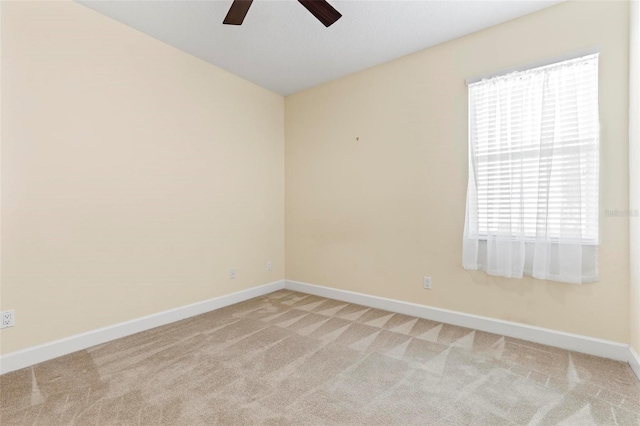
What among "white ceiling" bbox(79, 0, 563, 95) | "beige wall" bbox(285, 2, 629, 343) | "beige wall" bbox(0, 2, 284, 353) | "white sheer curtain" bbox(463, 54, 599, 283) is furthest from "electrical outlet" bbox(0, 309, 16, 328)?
"white sheer curtain" bbox(463, 54, 599, 283)

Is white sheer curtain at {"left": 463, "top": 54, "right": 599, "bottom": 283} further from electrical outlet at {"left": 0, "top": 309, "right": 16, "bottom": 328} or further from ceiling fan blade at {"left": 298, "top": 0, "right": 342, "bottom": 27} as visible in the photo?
electrical outlet at {"left": 0, "top": 309, "right": 16, "bottom": 328}

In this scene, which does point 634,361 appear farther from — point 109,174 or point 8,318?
point 8,318

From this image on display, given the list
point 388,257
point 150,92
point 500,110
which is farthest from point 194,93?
point 500,110

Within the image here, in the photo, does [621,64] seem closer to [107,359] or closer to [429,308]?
[429,308]

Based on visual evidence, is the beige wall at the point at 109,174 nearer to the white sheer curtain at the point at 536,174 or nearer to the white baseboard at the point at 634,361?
the white sheer curtain at the point at 536,174

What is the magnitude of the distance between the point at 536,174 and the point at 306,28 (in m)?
2.48

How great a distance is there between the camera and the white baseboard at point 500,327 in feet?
7.72

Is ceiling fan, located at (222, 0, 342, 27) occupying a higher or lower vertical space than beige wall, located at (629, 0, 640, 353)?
higher

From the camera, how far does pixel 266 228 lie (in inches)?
170

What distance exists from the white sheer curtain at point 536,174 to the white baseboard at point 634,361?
1.77 feet

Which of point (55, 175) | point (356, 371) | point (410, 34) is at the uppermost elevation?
point (410, 34)

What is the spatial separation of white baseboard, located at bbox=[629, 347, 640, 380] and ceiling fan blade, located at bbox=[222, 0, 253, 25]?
144 inches

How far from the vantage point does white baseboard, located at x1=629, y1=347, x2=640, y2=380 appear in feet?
6.81

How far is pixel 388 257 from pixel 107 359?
282cm
